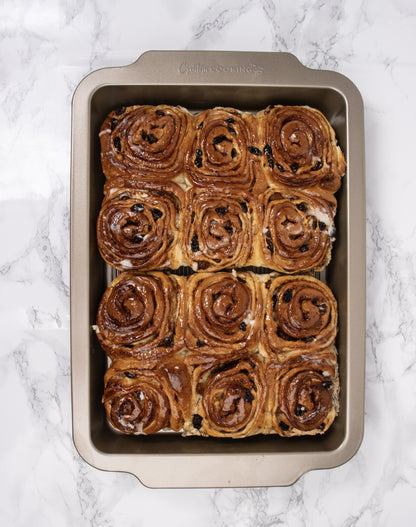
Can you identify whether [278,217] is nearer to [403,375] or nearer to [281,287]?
[281,287]

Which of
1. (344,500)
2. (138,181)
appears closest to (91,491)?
(344,500)

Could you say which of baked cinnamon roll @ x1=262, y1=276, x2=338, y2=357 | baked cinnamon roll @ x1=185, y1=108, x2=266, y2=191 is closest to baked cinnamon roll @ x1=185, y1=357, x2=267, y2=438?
baked cinnamon roll @ x1=262, y1=276, x2=338, y2=357

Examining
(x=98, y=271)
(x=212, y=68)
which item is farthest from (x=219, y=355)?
(x=212, y=68)

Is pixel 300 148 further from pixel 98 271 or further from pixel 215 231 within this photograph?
pixel 98 271

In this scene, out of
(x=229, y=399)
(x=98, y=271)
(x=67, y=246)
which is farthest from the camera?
(x=67, y=246)

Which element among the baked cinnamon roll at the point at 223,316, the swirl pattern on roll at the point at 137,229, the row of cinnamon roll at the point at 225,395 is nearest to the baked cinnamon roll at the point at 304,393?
the row of cinnamon roll at the point at 225,395

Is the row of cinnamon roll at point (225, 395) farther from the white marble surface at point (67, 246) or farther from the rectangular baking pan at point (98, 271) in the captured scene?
the white marble surface at point (67, 246)
